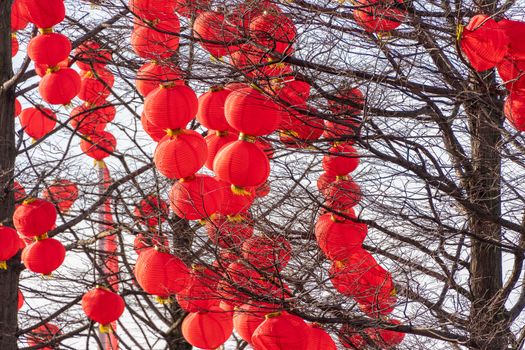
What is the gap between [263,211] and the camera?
7477mm

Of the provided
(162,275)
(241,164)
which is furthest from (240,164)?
(162,275)

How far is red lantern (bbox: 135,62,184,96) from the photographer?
253 inches

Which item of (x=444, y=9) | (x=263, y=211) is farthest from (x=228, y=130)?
(x=444, y=9)

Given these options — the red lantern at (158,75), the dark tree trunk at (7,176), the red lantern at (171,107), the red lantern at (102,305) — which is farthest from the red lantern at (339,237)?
the dark tree trunk at (7,176)

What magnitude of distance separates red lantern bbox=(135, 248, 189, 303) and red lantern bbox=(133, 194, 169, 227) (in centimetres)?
166

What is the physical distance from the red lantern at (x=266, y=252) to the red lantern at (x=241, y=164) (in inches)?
32.6

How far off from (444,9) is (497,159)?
1295mm

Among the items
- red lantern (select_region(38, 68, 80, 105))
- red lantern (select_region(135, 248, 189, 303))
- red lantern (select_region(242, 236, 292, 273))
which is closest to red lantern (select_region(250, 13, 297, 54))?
red lantern (select_region(242, 236, 292, 273))

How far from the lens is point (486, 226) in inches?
276

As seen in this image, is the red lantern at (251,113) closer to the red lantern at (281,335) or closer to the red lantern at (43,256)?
the red lantern at (281,335)

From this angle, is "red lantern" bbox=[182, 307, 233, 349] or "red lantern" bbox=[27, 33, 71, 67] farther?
"red lantern" bbox=[27, 33, 71, 67]

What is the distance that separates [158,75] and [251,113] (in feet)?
3.79

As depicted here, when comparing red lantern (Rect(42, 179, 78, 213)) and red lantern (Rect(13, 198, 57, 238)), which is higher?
red lantern (Rect(42, 179, 78, 213))

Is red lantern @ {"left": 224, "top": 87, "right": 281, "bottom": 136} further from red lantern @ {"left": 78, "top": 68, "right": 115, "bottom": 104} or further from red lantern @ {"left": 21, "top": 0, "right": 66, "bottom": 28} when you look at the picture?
red lantern @ {"left": 78, "top": 68, "right": 115, "bottom": 104}
